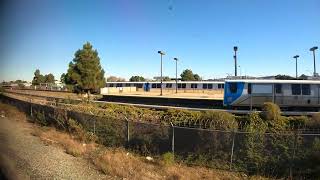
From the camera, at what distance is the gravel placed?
9.04m

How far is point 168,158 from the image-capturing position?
10.9m

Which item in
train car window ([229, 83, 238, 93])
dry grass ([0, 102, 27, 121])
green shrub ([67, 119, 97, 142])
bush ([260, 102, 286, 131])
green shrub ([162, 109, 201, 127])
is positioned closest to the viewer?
green shrub ([67, 119, 97, 142])

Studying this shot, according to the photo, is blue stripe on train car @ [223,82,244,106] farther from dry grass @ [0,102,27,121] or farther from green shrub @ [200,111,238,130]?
dry grass @ [0,102,27,121]

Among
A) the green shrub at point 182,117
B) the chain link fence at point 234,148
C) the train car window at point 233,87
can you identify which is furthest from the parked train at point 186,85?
the chain link fence at point 234,148

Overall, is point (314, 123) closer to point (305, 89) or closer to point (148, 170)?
point (148, 170)

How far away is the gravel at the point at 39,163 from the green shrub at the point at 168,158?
222cm

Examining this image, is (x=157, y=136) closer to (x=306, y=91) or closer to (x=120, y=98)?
(x=306, y=91)

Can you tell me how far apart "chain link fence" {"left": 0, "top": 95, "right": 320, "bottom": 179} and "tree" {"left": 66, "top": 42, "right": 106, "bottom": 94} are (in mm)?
31915

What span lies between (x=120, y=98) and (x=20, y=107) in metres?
15.1

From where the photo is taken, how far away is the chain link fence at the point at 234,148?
10016 millimetres

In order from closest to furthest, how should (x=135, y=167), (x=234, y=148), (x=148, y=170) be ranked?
(x=148, y=170), (x=135, y=167), (x=234, y=148)

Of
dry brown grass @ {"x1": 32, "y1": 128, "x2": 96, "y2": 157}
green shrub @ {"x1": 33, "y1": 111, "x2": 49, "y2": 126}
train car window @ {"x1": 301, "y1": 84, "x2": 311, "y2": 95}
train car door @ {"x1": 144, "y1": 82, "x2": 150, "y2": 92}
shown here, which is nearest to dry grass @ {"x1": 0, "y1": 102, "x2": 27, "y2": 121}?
green shrub @ {"x1": 33, "y1": 111, "x2": 49, "y2": 126}

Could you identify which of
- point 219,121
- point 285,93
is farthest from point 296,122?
point 285,93

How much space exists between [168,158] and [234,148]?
209 centimetres
